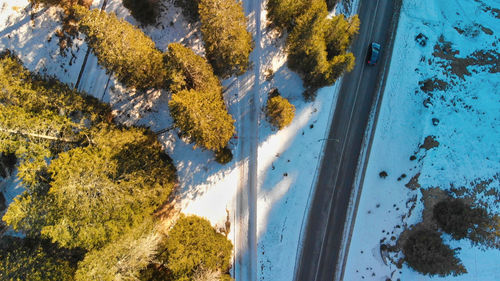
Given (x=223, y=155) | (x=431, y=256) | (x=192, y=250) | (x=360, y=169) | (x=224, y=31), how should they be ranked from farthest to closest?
(x=360, y=169)
(x=223, y=155)
(x=431, y=256)
(x=192, y=250)
(x=224, y=31)

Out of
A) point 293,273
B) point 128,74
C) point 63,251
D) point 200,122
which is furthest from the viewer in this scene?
point 293,273

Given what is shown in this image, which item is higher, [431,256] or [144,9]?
[144,9]

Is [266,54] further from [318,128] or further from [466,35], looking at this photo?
[466,35]

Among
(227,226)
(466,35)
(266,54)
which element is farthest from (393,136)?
(227,226)

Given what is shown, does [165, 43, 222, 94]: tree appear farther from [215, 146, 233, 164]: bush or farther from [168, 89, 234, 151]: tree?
[215, 146, 233, 164]: bush

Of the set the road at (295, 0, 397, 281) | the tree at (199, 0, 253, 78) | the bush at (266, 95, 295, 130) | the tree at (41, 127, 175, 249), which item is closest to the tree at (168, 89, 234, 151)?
the tree at (199, 0, 253, 78)

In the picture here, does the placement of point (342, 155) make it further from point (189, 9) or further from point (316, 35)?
point (189, 9)

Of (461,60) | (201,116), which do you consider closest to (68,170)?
(201,116)
